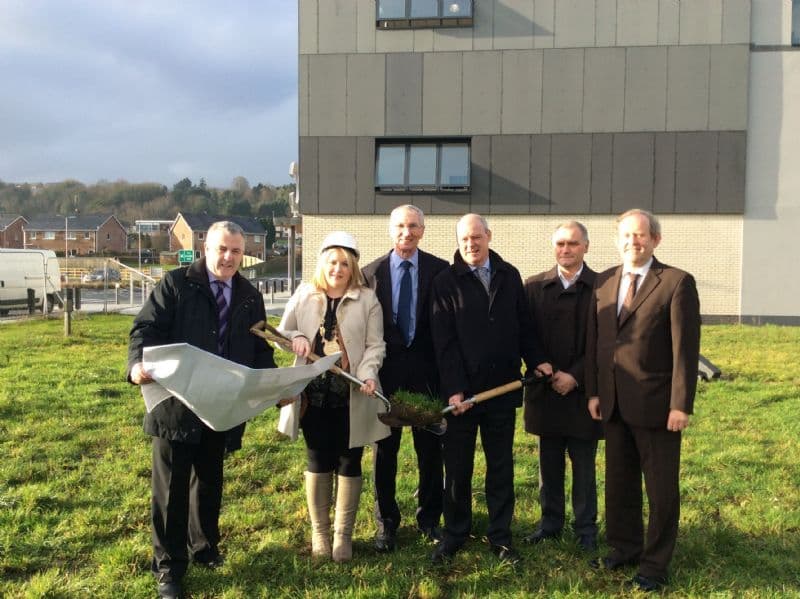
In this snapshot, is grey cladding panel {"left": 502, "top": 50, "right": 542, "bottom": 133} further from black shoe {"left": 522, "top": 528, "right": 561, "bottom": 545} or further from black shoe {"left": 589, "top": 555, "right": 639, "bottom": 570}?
black shoe {"left": 589, "top": 555, "right": 639, "bottom": 570}

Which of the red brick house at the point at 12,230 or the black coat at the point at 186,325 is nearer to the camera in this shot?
the black coat at the point at 186,325

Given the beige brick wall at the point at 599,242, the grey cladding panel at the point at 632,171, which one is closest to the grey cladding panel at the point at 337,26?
the beige brick wall at the point at 599,242

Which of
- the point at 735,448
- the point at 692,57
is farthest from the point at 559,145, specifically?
the point at 735,448

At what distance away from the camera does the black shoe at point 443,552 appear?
409cm

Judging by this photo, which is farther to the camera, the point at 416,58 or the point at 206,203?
the point at 206,203

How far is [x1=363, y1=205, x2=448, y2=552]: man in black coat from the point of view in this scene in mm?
4344

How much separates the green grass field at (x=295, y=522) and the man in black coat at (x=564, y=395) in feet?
0.65

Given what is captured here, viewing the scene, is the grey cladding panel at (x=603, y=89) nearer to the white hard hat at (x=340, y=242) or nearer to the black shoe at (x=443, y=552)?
the white hard hat at (x=340, y=242)

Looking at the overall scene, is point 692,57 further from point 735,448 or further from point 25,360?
point 25,360

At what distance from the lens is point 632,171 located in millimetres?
19500

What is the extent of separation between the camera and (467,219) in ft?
13.6

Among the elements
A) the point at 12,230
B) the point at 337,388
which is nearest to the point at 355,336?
the point at 337,388

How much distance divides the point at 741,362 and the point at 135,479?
10565mm

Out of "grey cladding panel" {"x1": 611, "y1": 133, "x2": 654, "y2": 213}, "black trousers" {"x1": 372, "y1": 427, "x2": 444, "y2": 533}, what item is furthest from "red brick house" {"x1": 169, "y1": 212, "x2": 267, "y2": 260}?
"black trousers" {"x1": 372, "y1": 427, "x2": 444, "y2": 533}
